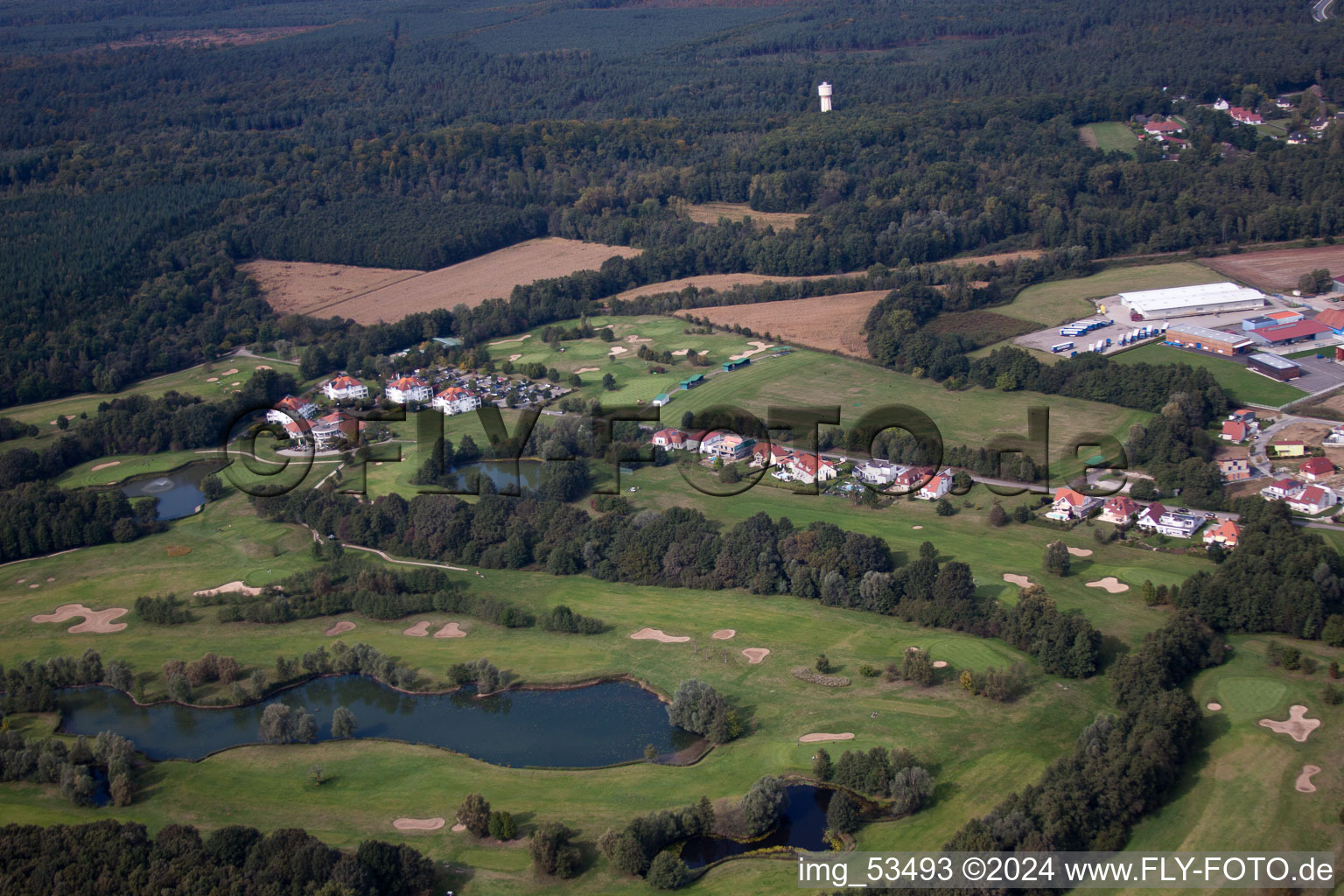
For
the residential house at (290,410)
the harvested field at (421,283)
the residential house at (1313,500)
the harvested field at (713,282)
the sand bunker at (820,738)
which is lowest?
the sand bunker at (820,738)

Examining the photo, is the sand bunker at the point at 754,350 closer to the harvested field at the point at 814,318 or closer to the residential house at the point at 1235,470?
the harvested field at the point at 814,318

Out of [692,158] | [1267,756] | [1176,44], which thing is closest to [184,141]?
[692,158]

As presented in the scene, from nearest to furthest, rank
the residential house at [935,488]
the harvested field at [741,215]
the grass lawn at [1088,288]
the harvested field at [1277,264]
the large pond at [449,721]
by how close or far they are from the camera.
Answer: the large pond at [449,721] → the residential house at [935,488] → the grass lawn at [1088,288] → the harvested field at [1277,264] → the harvested field at [741,215]

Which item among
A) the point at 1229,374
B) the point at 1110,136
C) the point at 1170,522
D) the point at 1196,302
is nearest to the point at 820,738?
the point at 1170,522

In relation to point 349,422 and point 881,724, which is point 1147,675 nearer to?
point 881,724

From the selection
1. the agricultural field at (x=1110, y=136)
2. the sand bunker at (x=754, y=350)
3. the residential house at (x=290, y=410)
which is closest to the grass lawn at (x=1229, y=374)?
the sand bunker at (x=754, y=350)

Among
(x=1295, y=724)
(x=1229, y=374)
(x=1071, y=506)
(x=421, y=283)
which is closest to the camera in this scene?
(x=1295, y=724)

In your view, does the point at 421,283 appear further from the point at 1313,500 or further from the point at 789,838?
the point at 789,838
